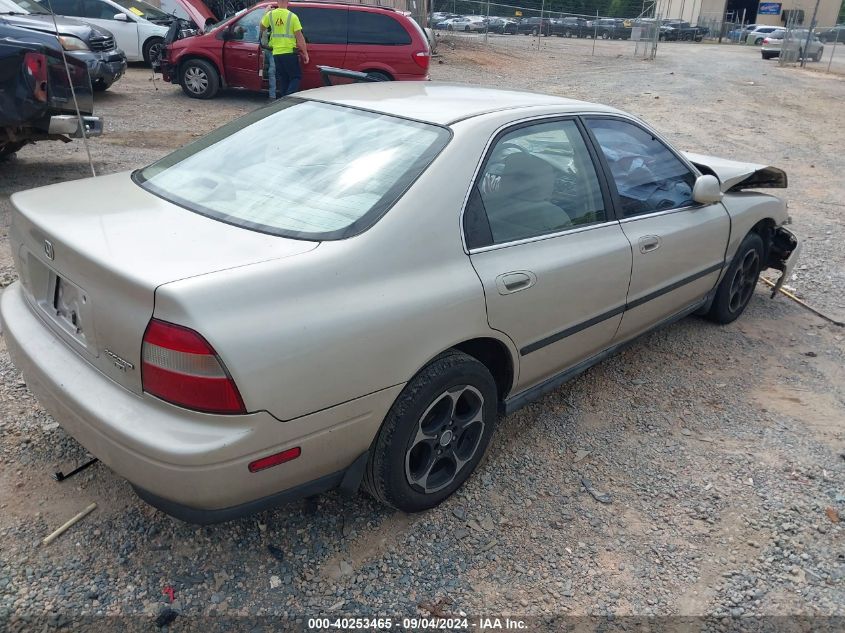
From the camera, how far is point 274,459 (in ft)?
7.17

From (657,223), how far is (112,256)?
2.70m

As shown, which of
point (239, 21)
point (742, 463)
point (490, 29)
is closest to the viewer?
point (742, 463)

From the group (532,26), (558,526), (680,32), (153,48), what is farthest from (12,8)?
(680,32)

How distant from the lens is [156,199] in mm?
2783

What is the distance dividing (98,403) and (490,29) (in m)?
38.6

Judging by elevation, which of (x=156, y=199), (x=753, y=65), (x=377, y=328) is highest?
(x=156, y=199)

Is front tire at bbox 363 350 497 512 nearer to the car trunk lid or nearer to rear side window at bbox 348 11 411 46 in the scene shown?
the car trunk lid

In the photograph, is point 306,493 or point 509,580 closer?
point 306,493

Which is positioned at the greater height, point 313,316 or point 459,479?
point 313,316

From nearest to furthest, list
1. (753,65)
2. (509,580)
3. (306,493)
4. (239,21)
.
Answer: (306,493)
(509,580)
(239,21)
(753,65)

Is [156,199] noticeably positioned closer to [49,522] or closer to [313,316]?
[313,316]

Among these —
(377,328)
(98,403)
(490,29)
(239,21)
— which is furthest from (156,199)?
(490,29)

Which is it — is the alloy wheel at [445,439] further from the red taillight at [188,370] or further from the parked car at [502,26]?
the parked car at [502,26]

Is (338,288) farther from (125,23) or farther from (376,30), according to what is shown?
(125,23)
